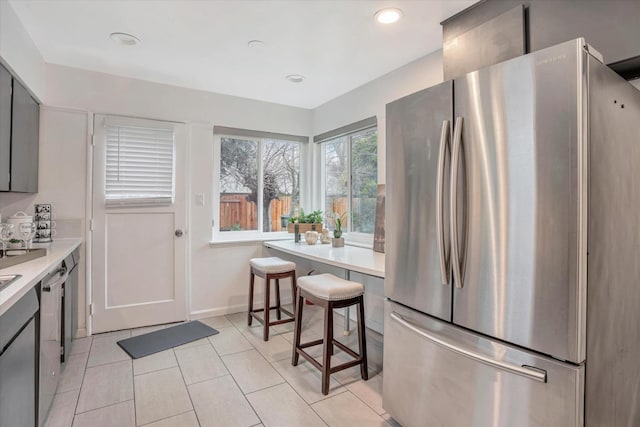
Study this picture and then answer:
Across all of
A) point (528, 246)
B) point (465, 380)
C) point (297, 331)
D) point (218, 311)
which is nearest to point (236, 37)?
point (297, 331)

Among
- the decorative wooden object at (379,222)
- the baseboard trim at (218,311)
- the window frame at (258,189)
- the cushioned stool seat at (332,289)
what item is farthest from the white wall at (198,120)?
the cushioned stool seat at (332,289)

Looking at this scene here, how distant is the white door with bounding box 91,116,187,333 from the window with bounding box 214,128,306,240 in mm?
508

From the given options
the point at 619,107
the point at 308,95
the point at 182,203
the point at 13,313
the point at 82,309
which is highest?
the point at 308,95

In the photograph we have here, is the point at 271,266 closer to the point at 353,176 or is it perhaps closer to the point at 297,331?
the point at 297,331

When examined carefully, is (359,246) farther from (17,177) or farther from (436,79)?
(17,177)

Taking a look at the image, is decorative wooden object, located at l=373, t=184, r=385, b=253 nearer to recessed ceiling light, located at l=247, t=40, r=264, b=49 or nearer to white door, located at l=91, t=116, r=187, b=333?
recessed ceiling light, located at l=247, t=40, r=264, b=49

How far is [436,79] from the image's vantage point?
2633 mm

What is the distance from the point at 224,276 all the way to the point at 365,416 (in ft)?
7.40

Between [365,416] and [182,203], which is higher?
[182,203]

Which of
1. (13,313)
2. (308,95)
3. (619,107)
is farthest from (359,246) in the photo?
(13,313)

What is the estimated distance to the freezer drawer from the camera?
1.18 meters

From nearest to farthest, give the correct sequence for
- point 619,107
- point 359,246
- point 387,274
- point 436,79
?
point 619,107 → point 387,274 → point 436,79 → point 359,246

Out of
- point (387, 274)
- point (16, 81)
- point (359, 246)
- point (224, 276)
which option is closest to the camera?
point (387, 274)

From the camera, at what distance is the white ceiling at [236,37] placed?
2.10 meters
